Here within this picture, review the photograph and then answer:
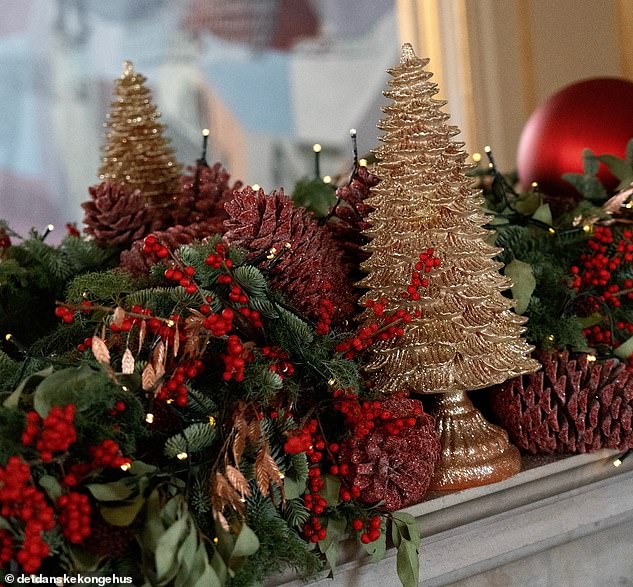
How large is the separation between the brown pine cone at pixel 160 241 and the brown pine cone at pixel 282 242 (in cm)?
10

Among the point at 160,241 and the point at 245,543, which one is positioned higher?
the point at 160,241

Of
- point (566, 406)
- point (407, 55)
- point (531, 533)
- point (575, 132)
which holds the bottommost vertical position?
point (531, 533)

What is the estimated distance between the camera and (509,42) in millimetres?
Result: 1744

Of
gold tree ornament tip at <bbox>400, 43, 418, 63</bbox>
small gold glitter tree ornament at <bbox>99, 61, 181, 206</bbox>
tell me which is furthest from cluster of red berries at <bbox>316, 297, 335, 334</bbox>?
small gold glitter tree ornament at <bbox>99, 61, 181, 206</bbox>

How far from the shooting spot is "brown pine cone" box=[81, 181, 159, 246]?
0.98 metres

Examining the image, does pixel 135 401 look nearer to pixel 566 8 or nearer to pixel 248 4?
pixel 566 8

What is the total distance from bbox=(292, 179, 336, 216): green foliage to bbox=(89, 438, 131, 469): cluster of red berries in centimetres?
49

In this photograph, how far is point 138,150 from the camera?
1057 millimetres

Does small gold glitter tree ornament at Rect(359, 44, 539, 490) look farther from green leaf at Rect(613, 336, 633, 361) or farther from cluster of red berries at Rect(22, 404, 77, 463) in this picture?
cluster of red berries at Rect(22, 404, 77, 463)

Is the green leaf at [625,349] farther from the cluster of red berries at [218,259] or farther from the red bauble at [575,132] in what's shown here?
the cluster of red berries at [218,259]

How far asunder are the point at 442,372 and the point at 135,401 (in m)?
0.27

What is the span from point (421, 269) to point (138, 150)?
0.44 metres

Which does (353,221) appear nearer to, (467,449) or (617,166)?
(467,449)

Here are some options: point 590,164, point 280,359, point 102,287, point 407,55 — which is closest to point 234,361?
point 280,359
